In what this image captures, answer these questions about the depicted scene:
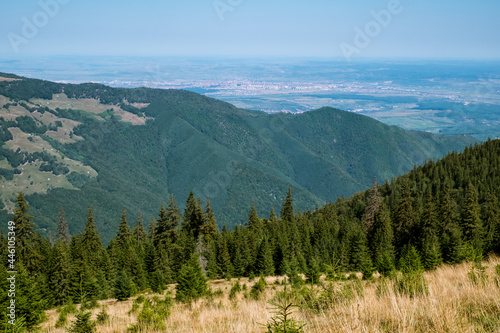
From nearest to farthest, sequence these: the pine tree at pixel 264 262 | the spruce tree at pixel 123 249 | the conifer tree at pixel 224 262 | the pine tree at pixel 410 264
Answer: the pine tree at pixel 410 264 < the pine tree at pixel 264 262 < the conifer tree at pixel 224 262 < the spruce tree at pixel 123 249

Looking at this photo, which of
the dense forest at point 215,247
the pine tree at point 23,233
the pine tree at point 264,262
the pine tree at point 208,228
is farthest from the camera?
the pine tree at point 208,228

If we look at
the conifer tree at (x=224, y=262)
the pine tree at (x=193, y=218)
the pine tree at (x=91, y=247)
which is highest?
the pine tree at (x=193, y=218)

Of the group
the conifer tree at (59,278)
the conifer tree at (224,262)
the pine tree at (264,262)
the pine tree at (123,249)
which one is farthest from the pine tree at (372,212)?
the conifer tree at (59,278)

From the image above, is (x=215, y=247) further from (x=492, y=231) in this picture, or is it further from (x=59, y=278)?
(x=492, y=231)

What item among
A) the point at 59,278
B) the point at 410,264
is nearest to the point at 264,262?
the point at 59,278

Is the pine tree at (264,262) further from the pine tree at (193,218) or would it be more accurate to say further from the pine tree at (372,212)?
the pine tree at (372,212)

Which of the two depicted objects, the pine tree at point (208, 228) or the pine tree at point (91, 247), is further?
the pine tree at point (208, 228)

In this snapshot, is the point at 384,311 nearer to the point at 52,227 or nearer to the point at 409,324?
the point at 409,324

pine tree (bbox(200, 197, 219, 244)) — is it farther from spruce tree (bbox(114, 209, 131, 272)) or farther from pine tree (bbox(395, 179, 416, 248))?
pine tree (bbox(395, 179, 416, 248))

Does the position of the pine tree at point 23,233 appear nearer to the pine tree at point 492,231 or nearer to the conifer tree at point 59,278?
the conifer tree at point 59,278

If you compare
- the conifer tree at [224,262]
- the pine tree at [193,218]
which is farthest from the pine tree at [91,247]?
the conifer tree at [224,262]

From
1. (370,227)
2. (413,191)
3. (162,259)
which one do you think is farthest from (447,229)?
(413,191)

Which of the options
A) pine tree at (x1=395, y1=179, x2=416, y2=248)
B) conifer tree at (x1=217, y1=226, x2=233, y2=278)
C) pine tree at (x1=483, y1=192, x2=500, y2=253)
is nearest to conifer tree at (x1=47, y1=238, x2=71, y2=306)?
conifer tree at (x1=217, y1=226, x2=233, y2=278)

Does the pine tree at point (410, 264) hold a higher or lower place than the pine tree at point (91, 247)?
higher
